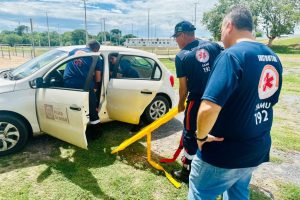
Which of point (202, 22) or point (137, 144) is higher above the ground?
point (202, 22)

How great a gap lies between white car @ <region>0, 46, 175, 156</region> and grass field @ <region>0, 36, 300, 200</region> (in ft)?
1.14

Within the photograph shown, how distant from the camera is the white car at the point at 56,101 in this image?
4.24m

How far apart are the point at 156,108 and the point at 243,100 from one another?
13.7 ft

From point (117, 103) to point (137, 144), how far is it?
2.83 feet

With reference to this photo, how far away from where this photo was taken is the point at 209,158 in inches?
82.4

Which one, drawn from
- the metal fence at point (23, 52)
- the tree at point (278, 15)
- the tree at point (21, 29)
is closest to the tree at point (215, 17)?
the tree at point (278, 15)

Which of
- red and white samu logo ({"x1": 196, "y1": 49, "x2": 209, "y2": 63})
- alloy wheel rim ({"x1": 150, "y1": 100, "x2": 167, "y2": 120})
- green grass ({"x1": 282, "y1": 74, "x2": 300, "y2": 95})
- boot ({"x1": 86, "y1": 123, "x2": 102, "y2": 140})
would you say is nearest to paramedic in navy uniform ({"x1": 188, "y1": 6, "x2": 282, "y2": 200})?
red and white samu logo ({"x1": 196, "y1": 49, "x2": 209, "y2": 63})

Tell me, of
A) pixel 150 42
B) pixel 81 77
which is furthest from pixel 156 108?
pixel 150 42

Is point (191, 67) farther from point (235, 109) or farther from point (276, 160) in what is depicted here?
point (276, 160)

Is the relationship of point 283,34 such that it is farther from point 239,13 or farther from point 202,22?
point 239,13

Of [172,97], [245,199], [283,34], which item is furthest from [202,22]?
[245,199]

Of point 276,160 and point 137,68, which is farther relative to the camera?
point 137,68

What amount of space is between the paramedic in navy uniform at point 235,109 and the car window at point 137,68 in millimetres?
3456

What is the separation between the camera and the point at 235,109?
6.27 feet
